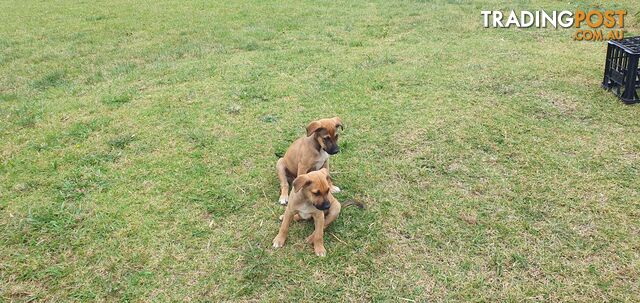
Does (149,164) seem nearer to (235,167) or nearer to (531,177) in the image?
(235,167)

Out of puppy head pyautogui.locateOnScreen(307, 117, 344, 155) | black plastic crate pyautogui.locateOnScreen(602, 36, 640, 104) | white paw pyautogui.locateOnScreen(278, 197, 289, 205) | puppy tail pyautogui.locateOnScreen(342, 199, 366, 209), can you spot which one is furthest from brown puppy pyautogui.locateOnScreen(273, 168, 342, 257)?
black plastic crate pyautogui.locateOnScreen(602, 36, 640, 104)

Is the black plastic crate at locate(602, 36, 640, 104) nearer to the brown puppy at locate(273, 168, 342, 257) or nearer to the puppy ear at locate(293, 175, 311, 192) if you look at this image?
the brown puppy at locate(273, 168, 342, 257)

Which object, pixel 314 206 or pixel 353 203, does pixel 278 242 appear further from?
pixel 353 203

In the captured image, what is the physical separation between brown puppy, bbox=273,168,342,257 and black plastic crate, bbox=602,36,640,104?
4.26 m

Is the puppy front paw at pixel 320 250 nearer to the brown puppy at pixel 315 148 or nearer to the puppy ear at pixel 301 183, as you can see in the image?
the puppy ear at pixel 301 183

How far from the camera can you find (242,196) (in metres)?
4.25

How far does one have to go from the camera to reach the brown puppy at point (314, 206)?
3.35 m

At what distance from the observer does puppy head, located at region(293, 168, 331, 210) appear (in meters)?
3.34

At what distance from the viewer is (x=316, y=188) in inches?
131

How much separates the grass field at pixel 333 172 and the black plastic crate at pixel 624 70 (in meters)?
0.25

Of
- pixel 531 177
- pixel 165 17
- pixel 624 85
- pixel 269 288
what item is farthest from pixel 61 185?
pixel 165 17

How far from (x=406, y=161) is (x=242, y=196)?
1.67m

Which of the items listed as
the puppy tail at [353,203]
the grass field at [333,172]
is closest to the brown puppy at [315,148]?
the puppy tail at [353,203]

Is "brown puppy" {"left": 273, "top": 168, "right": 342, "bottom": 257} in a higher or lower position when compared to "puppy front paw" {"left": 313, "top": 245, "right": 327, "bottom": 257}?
higher
